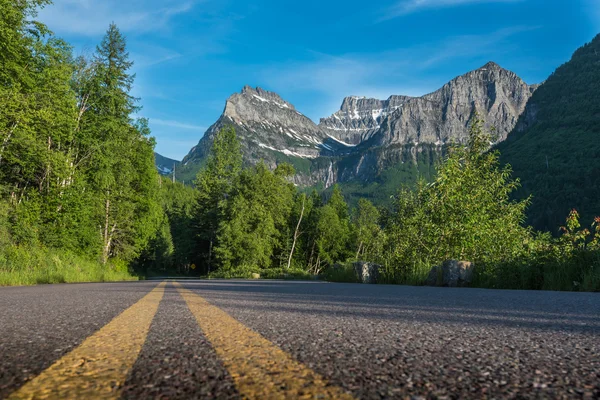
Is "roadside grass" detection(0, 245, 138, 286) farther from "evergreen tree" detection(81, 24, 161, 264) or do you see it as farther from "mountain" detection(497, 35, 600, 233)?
"mountain" detection(497, 35, 600, 233)

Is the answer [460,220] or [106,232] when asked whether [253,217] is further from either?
[460,220]

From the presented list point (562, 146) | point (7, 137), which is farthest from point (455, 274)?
point (562, 146)

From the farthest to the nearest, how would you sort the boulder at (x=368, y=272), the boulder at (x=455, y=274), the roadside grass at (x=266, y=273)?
the roadside grass at (x=266, y=273) → the boulder at (x=368, y=272) → the boulder at (x=455, y=274)

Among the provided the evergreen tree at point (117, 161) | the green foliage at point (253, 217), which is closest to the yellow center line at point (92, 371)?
the evergreen tree at point (117, 161)

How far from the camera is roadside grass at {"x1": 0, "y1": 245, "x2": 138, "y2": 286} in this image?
445 inches

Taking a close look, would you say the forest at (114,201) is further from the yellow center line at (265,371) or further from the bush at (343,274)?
the yellow center line at (265,371)

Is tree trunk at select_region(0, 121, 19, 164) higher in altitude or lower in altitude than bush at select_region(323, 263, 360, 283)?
higher

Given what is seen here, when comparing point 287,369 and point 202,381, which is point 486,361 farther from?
point 202,381

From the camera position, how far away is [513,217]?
40.2 feet

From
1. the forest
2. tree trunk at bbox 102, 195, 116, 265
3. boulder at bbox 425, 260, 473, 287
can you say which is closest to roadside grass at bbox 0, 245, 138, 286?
the forest

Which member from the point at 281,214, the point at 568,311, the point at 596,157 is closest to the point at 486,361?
the point at 568,311

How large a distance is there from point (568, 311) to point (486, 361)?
A: 9.07 ft

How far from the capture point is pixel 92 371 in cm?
139

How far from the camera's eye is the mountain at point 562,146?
91.0 meters
